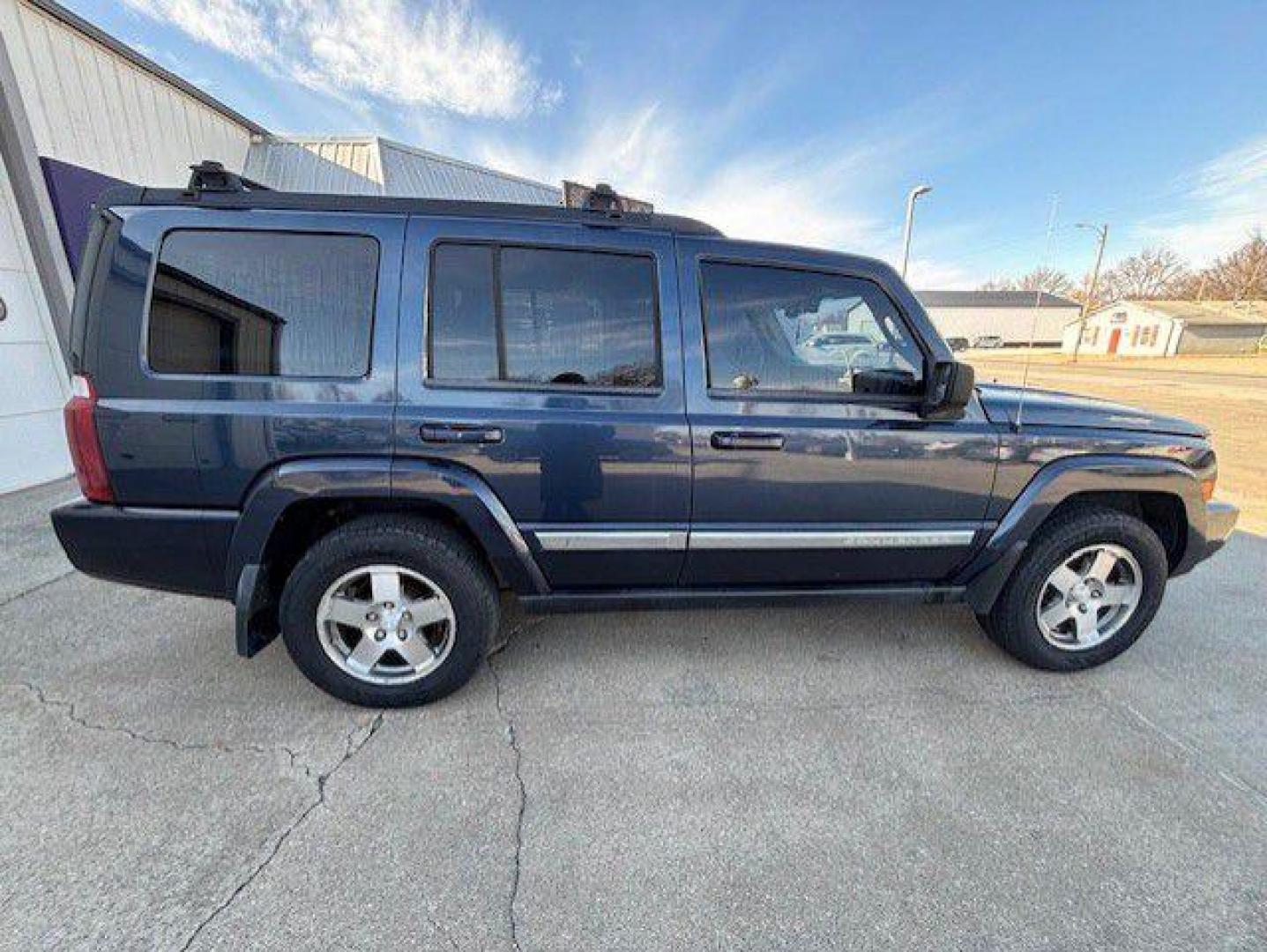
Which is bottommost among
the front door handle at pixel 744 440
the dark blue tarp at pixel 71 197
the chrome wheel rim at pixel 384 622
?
the chrome wheel rim at pixel 384 622

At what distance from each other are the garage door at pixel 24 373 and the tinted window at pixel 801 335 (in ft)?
21.6

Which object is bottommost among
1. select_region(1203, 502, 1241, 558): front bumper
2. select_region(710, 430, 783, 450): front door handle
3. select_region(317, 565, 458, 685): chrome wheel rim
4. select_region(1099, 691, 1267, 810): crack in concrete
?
select_region(1099, 691, 1267, 810): crack in concrete

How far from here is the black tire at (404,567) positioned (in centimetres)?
231

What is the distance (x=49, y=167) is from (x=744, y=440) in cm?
713


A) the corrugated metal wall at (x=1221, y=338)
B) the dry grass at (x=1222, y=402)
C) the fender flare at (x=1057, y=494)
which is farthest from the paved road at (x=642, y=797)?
the corrugated metal wall at (x=1221, y=338)

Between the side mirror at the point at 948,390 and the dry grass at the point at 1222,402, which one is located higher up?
the side mirror at the point at 948,390

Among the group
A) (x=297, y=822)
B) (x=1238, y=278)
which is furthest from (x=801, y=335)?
(x=1238, y=278)

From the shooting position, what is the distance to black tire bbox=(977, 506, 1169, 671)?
8.82 feet

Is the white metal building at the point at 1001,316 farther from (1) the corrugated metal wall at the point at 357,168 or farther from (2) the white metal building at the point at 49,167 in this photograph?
(2) the white metal building at the point at 49,167

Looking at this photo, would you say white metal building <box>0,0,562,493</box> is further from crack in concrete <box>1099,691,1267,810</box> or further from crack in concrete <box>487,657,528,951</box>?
crack in concrete <box>1099,691,1267,810</box>

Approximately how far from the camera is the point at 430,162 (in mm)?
10656

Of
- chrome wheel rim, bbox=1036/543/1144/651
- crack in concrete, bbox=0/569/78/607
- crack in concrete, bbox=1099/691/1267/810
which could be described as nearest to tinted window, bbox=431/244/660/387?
chrome wheel rim, bbox=1036/543/1144/651

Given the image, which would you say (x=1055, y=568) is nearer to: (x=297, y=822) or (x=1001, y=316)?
(x=297, y=822)

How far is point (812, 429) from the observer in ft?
7.79
